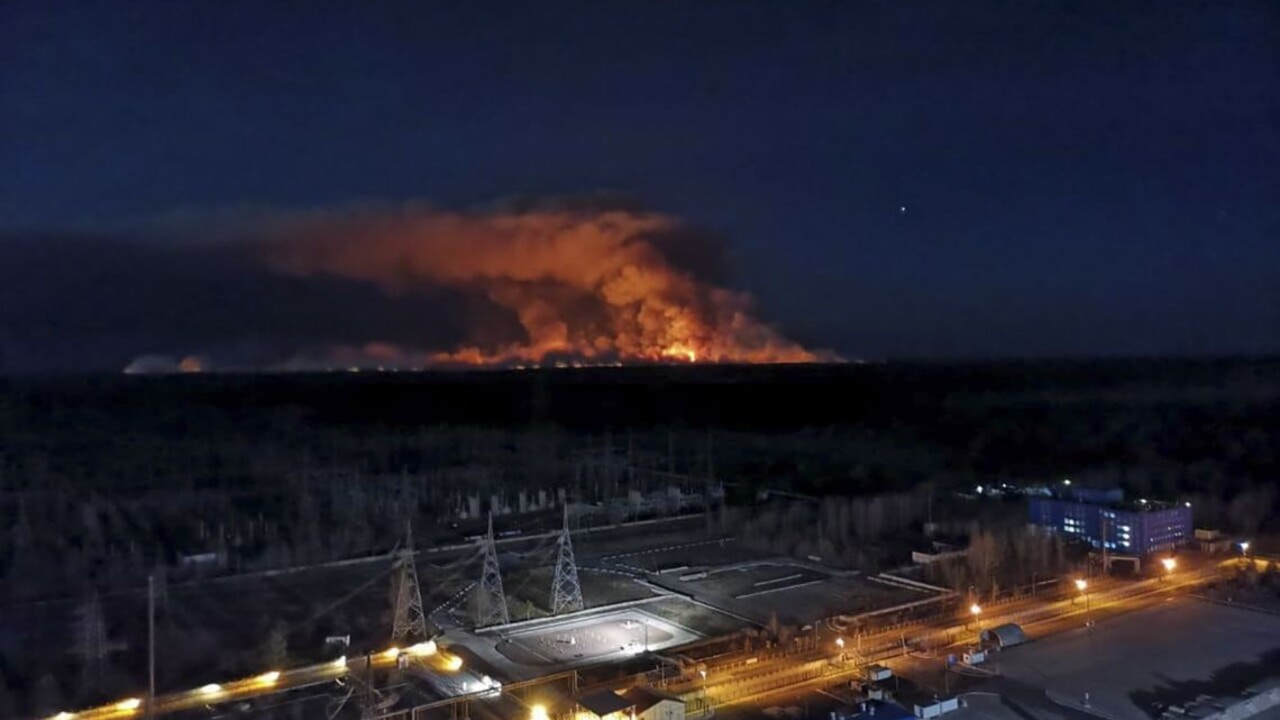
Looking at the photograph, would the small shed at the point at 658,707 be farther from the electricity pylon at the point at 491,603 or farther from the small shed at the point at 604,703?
the electricity pylon at the point at 491,603

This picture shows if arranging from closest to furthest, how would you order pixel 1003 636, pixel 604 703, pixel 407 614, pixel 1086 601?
pixel 604 703 < pixel 1003 636 < pixel 407 614 < pixel 1086 601

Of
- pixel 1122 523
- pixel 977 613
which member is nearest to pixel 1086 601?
pixel 977 613

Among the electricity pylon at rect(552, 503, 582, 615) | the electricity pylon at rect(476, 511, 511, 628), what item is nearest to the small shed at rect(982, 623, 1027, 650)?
the electricity pylon at rect(552, 503, 582, 615)

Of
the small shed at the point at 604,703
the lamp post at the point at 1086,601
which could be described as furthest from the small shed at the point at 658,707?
the lamp post at the point at 1086,601

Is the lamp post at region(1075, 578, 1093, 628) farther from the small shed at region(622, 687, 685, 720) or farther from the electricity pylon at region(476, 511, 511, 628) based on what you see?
the electricity pylon at region(476, 511, 511, 628)

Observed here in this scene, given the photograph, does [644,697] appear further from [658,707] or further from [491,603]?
[491,603]

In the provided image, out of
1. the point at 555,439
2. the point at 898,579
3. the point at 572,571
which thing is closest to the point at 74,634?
the point at 572,571
